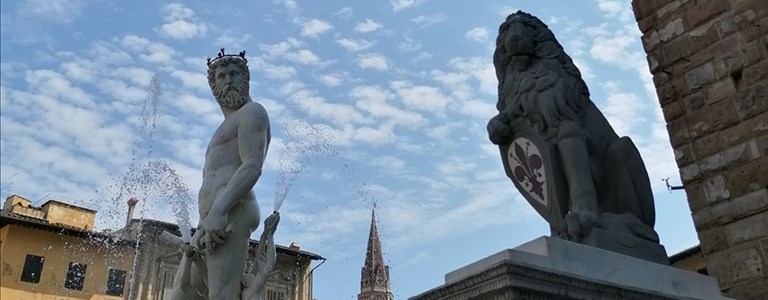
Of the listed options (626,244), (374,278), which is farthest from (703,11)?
(374,278)

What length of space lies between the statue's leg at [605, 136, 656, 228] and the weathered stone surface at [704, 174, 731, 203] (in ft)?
6.06

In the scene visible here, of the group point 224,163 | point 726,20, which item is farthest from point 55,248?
point 726,20

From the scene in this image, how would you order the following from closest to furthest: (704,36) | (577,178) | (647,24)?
(577,178) → (704,36) → (647,24)

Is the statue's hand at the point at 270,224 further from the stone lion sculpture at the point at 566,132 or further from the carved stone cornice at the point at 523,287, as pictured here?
the carved stone cornice at the point at 523,287

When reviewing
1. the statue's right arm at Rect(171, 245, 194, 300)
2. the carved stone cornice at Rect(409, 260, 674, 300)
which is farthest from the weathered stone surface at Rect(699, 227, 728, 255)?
the statue's right arm at Rect(171, 245, 194, 300)

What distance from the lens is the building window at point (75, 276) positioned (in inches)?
1082

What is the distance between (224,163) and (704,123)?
13.7ft

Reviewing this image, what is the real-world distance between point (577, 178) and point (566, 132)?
304 mm

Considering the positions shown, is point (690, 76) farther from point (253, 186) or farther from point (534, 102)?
point (253, 186)

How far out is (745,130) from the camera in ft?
20.5

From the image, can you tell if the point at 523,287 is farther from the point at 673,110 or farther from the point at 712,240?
the point at 673,110

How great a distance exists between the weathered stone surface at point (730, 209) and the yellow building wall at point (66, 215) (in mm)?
26879

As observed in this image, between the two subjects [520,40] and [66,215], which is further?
[66,215]

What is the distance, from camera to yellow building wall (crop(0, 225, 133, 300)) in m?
26.4
